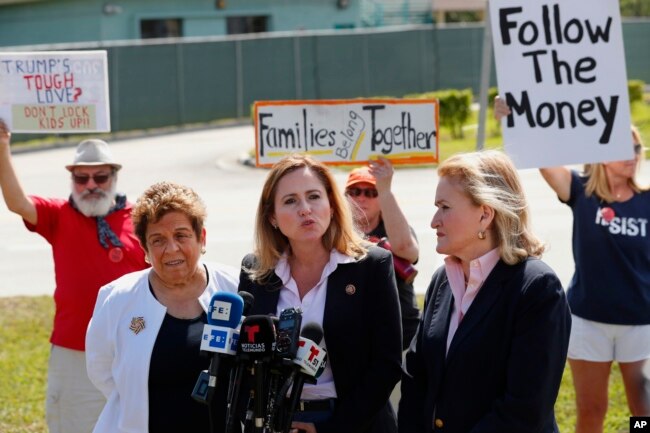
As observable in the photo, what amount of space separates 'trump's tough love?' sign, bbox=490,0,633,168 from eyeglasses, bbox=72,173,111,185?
87.7 inches

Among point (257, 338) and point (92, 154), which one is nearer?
point (257, 338)

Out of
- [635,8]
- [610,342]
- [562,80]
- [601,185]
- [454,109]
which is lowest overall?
[610,342]

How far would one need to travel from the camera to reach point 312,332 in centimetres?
389

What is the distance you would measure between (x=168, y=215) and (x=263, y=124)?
4.32ft

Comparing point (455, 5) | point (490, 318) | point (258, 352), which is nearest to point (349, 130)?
point (490, 318)

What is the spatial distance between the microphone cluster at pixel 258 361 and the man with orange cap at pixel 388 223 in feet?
4.24

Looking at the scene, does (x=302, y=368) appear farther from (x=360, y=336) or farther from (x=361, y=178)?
(x=361, y=178)

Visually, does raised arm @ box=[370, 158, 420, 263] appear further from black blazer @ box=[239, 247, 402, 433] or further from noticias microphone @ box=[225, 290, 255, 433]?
noticias microphone @ box=[225, 290, 255, 433]

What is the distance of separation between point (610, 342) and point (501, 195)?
2.30 meters

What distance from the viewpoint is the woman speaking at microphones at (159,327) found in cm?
438

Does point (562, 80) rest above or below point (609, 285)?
above

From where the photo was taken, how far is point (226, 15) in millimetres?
37062

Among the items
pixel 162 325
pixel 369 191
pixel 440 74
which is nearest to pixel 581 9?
pixel 369 191

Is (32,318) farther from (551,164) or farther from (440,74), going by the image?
(440,74)
